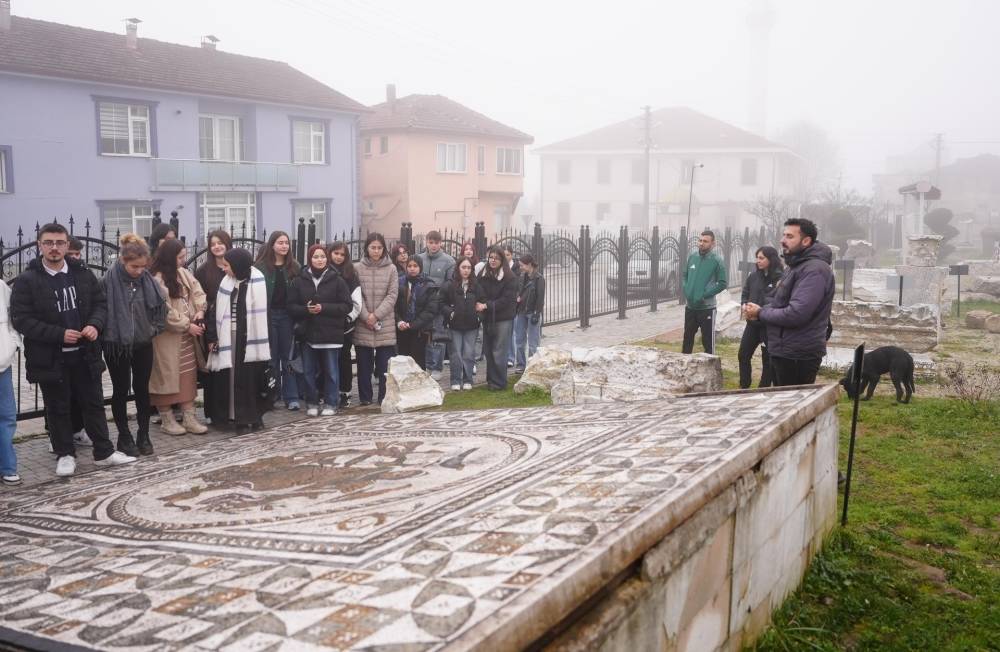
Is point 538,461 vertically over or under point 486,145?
under

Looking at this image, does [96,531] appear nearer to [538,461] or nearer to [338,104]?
[538,461]

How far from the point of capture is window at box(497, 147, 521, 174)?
41.1m

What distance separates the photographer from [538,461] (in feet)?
17.3

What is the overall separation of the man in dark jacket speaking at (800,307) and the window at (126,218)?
22577mm

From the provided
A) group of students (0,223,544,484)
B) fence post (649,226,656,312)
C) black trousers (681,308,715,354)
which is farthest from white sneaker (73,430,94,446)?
fence post (649,226,656,312)

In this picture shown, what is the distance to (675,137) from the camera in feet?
193

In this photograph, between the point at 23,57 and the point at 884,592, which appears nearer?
the point at 884,592

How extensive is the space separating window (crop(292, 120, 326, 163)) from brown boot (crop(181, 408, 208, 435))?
79.4ft

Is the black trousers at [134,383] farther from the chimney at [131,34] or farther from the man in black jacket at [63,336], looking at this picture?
the chimney at [131,34]

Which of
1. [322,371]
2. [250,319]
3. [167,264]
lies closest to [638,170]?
[322,371]

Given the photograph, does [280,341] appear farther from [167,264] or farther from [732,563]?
[732,563]

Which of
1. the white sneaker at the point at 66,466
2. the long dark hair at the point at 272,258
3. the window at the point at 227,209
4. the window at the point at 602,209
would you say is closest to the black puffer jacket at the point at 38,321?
the white sneaker at the point at 66,466

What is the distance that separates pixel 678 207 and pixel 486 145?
1774cm

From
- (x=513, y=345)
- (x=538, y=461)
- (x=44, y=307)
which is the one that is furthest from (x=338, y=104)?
(x=538, y=461)
